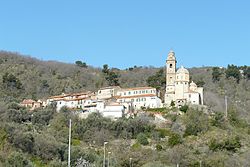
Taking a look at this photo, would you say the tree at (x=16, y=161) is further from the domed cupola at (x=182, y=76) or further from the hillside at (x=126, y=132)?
the domed cupola at (x=182, y=76)

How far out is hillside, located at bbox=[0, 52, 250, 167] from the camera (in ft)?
209

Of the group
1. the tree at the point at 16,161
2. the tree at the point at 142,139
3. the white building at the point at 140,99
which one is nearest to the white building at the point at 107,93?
the white building at the point at 140,99

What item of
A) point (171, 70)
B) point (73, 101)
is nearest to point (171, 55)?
point (171, 70)

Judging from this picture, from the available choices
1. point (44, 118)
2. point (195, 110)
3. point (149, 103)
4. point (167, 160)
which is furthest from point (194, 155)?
point (44, 118)

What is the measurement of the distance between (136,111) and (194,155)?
18547 mm

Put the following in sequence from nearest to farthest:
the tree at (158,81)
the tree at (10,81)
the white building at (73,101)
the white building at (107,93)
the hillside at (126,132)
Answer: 1. the hillside at (126,132)
2. the white building at (73,101)
3. the white building at (107,93)
4. the tree at (158,81)
5. the tree at (10,81)

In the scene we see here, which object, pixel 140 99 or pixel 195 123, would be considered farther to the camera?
pixel 140 99

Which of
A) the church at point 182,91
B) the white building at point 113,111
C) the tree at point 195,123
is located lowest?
the tree at point 195,123

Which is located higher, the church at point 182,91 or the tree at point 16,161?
the church at point 182,91

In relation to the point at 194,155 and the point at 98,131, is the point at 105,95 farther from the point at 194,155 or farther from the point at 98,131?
the point at 194,155

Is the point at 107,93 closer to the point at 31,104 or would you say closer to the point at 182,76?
the point at 31,104

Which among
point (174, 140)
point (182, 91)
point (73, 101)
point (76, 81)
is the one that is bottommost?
point (174, 140)

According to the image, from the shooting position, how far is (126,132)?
76.9m

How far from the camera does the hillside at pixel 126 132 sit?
63.6 meters
